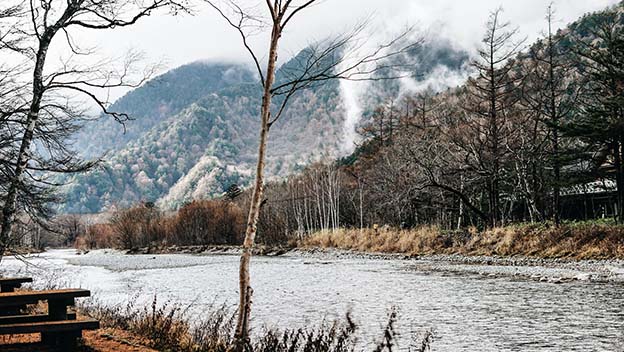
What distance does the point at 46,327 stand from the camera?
6.73m

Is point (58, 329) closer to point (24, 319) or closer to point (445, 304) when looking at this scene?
point (24, 319)

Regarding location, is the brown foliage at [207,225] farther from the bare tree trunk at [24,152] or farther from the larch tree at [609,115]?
the bare tree trunk at [24,152]

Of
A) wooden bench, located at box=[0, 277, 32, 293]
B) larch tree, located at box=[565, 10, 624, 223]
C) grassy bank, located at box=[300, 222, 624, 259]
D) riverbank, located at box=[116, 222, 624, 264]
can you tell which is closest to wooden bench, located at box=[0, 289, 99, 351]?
wooden bench, located at box=[0, 277, 32, 293]

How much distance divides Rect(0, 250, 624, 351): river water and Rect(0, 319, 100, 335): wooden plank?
3.15m

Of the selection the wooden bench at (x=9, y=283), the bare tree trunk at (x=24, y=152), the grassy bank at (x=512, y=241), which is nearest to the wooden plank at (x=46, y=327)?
the wooden bench at (x=9, y=283)

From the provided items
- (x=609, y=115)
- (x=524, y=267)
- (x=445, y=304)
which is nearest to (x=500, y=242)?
(x=524, y=267)

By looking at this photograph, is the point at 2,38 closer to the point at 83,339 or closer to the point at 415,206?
the point at 83,339

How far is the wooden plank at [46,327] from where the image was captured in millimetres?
6599

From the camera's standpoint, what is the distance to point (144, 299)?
18.4 m

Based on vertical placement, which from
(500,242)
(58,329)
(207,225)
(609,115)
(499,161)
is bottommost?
(500,242)

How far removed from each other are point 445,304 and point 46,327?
10.9 meters

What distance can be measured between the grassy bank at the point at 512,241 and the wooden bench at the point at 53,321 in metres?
21.7

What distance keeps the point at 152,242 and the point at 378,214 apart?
40558 millimetres

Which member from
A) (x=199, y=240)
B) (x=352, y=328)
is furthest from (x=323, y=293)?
(x=199, y=240)
